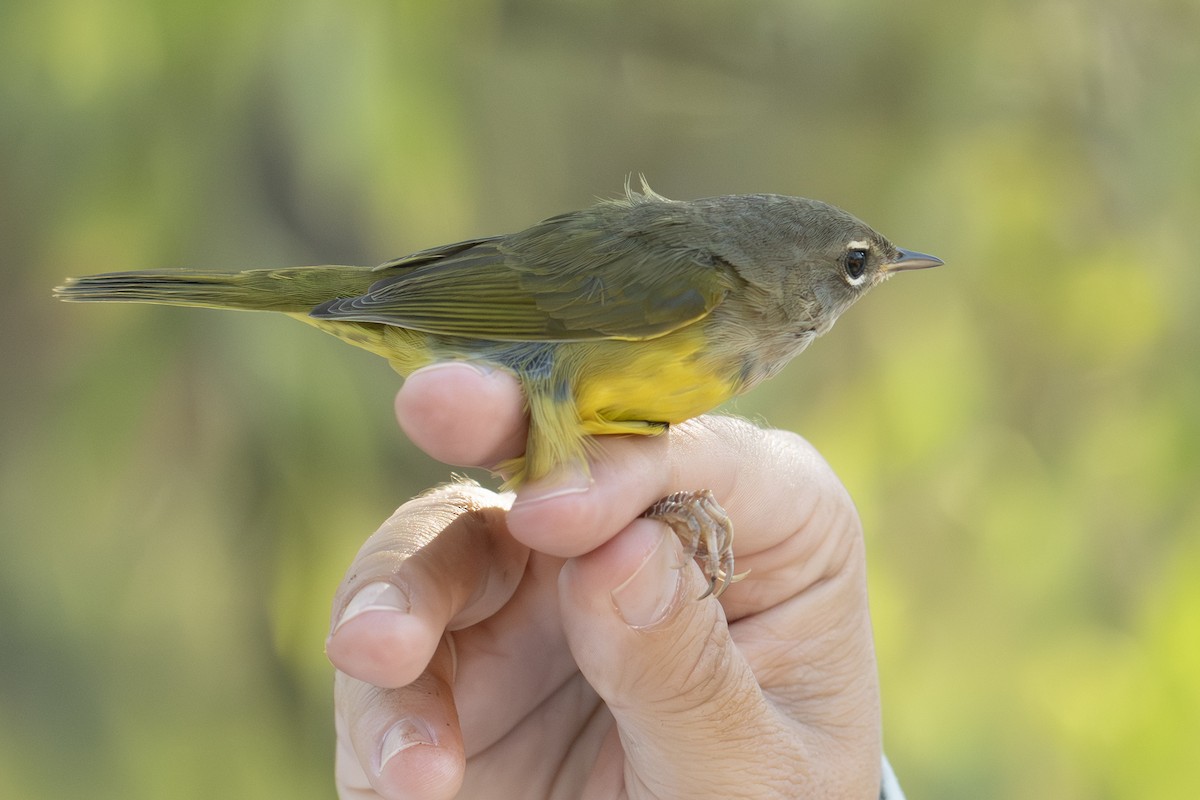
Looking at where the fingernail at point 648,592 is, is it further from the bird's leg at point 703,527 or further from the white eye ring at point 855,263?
the white eye ring at point 855,263

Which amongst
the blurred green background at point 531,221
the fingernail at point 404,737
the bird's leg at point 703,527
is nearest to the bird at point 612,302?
the bird's leg at point 703,527

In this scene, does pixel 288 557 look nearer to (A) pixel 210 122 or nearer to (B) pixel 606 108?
(A) pixel 210 122

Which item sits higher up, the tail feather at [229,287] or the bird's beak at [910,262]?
the tail feather at [229,287]

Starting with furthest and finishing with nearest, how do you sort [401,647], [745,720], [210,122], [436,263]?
[210,122], [436,263], [745,720], [401,647]

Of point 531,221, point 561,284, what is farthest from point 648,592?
point 531,221

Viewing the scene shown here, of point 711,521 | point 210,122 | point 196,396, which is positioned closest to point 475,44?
point 210,122

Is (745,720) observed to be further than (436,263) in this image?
No

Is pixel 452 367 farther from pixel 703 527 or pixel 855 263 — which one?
→ pixel 855 263
